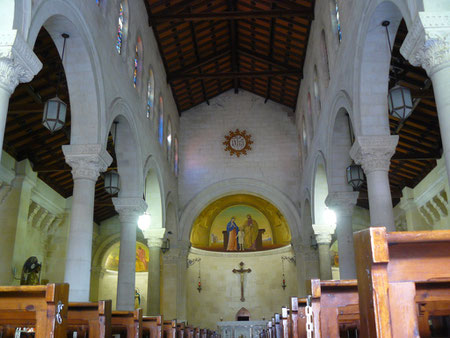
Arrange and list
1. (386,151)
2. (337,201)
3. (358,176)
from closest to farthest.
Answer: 1. (386,151)
2. (358,176)
3. (337,201)

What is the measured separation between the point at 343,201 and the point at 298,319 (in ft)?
24.3

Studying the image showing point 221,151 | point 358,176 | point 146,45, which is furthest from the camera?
point 221,151

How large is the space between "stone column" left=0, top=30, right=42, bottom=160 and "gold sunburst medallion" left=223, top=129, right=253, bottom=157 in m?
15.5

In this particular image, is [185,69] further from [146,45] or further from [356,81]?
[356,81]

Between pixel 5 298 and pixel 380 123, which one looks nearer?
pixel 5 298

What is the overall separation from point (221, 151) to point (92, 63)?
12.4 meters

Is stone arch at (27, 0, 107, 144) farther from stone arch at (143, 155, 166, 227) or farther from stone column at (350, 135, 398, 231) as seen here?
stone arch at (143, 155, 166, 227)

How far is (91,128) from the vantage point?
956 centimetres

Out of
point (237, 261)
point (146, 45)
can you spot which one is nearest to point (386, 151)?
point (146, 45)

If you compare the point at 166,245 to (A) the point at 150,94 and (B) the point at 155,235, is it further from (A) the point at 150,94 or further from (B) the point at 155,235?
(A) the point at 150,94

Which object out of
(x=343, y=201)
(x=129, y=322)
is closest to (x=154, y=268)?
(x=343, y=201)

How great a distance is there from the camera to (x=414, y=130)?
46.4ft

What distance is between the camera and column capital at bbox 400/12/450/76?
19.3 feet

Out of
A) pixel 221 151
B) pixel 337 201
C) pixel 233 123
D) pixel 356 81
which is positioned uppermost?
pixel 233 123
